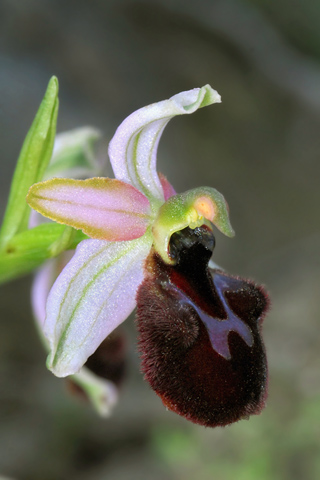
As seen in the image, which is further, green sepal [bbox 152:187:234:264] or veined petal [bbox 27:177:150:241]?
green sepal [bbox 152:187:234:264]

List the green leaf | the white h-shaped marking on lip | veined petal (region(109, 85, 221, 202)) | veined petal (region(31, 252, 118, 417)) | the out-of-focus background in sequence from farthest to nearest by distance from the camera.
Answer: the out-of-focus background
veined petal (region(31, 252, 118, 417))
the green leaf
the white h-shaped marking on lip
veined petal (region(109, 85, 221, 202))

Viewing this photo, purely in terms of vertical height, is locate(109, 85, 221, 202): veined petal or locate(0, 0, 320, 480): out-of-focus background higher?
locate(109, 85, 221, 202): veined petal

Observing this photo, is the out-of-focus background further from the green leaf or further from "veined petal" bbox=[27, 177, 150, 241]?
"veined petal" bbox=[27, 177, 150, 241]

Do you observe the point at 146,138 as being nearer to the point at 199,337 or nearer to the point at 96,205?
the point at 96,205

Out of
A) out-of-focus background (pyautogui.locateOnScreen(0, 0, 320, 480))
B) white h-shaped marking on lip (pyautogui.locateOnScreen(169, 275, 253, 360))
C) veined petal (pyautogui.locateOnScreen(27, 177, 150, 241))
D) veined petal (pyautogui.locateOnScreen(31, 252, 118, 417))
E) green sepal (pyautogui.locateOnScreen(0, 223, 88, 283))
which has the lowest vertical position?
out-of-focus background (pyautogui.locateOnScreen(0, 0, 320, 480))

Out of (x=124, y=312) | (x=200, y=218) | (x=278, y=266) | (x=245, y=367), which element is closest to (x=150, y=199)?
(x=200, y=218)

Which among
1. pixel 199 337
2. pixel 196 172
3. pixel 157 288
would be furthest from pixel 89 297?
pixel 196 172

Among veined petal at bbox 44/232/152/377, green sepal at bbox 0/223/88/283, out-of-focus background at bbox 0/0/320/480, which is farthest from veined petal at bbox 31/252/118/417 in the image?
out-of-focus background at bbox 0/0/320/480
